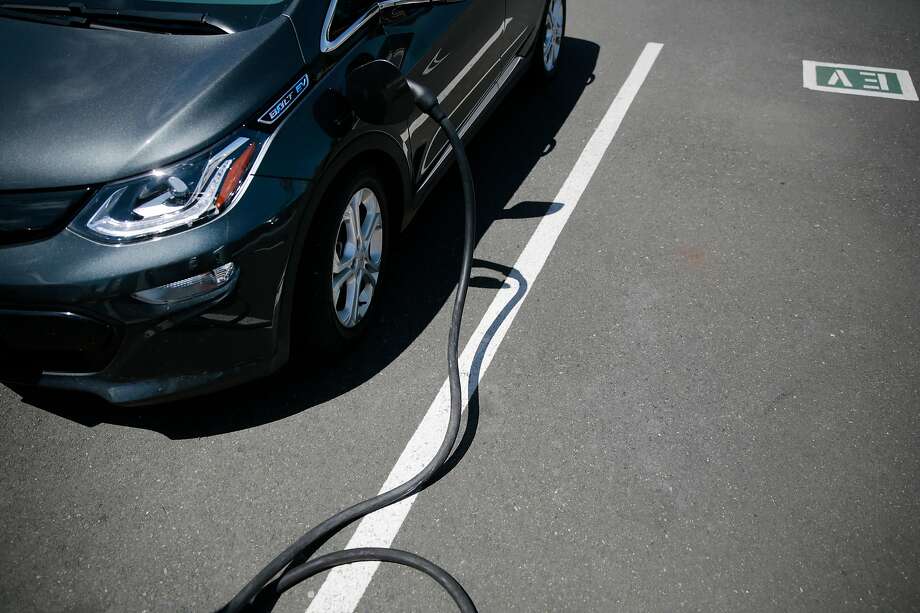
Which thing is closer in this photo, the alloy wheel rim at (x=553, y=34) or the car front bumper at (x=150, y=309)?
the car front bumper at (x=150, y=309)

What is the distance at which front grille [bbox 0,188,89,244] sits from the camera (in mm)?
2535

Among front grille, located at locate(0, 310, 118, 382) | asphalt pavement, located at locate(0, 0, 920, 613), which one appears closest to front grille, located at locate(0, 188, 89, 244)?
front grille, located at locate(0, 310, 118, 382)

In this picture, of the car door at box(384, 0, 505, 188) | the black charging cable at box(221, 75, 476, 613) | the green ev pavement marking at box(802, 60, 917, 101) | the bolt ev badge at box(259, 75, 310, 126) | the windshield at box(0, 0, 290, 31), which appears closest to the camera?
the black charging cable at box(221, 75, 476, 613)

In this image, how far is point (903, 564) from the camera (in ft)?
8.77

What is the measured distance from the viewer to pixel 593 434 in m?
3.09

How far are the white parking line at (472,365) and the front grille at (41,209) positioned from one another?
1.54 m

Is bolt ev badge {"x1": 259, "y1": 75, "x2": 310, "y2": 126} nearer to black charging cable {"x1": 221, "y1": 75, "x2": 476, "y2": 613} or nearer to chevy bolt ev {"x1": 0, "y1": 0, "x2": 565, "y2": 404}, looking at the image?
chevy bolt ev {"x1": 0, "y1": 0, "x2": 565, "y2": 404}

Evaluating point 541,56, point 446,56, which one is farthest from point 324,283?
point 541,56

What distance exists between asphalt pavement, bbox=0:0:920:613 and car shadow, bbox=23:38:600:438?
0.02 metres

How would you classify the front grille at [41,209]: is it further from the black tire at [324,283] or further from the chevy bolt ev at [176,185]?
the black tire at [324,283]

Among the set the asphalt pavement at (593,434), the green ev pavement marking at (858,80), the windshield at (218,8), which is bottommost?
the green ev pavement marking at (858,80)

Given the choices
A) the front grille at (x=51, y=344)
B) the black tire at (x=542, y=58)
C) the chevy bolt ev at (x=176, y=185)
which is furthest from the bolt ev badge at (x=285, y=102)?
the black tire at (x=542, y=58)

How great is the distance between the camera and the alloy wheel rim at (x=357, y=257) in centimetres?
319

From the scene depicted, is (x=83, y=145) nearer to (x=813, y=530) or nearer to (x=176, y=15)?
(x=176, y=15)
